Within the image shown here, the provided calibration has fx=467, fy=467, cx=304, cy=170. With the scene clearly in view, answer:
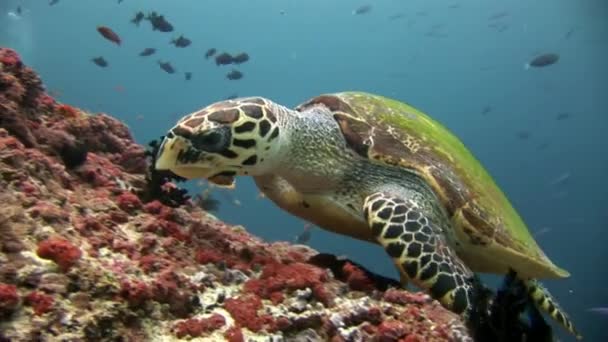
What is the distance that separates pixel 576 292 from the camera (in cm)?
2953

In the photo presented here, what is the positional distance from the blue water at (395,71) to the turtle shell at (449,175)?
51.7 metres

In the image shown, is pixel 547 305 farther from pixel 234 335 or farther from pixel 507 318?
pixel 234 335

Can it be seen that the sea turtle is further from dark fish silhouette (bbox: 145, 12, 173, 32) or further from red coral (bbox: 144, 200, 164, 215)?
dark fish silhouette (bbox: 145, 12, 173, 32)

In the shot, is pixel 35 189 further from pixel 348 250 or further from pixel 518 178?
pixel 518 178

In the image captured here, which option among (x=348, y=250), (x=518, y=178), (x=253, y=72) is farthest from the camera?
(x=253, y=72)

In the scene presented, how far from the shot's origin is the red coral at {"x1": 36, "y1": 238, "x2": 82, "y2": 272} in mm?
2199

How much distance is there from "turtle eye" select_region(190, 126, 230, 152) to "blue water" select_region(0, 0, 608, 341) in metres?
52.9

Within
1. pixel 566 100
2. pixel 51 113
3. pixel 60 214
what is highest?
pixel 566 100

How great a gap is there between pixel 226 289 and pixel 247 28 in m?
103

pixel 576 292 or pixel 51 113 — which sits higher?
pixel 576 292

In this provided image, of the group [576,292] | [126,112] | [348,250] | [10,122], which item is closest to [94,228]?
[10,122]

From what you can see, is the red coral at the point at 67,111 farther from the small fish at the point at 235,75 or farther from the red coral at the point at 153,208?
the small fish at the point at 235,75

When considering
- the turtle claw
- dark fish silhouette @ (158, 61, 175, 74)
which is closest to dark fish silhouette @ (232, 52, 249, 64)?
dark fish silhouette @ (158, 61, 175, 74)

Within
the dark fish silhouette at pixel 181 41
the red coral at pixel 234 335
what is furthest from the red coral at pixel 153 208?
the dark fish silhouette at pixel 181 41
